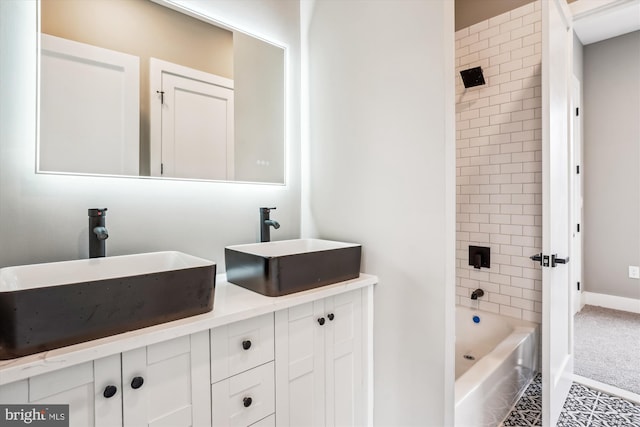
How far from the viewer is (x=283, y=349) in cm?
118

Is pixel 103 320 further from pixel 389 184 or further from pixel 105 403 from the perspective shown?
pixel 389 184

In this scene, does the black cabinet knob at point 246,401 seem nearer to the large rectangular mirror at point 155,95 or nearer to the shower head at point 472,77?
the large rectangular mirror at point 155,95

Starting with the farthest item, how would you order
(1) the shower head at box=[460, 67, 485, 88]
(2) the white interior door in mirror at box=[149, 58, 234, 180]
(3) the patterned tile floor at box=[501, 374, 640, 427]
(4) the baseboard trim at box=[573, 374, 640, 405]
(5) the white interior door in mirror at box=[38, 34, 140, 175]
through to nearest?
(1) the shower head at box=[460, 67, 485, 88]
(4) the baseboard trim at box=[573, 374, 640, 405]
(3) the patterned tile floor at box=[501, 374, 640, 427]
(2) the white interior door in mirror at box=[149, 58, 234, 180]
(5) the white interior door in mirror at box=[38, 34, 140, 175]

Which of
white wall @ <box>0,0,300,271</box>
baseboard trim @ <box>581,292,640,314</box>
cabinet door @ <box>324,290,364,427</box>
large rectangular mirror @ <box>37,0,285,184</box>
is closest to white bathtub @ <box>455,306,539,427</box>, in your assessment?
cabinet door @ <box>324,290,364,427</box>

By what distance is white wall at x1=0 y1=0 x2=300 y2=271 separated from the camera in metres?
1.07

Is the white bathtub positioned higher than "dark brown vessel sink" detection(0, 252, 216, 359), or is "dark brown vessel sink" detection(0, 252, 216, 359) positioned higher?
"dark brown vessel sink" detection(0, 252, 216, 359)

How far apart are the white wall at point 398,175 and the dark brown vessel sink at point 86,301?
0.77 metres

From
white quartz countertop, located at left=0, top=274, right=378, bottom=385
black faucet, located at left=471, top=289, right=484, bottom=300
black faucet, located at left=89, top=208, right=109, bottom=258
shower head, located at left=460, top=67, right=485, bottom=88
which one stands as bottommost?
black faucet, located at left=471, top=289, right=484, bottom=300

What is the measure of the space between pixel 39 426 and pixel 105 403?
0.13 meters

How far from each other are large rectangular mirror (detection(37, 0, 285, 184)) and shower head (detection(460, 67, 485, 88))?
1.54m

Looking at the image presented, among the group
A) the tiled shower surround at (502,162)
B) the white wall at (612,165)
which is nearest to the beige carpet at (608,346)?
the white wall at (612,165)

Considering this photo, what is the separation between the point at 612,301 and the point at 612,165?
1.47 meters

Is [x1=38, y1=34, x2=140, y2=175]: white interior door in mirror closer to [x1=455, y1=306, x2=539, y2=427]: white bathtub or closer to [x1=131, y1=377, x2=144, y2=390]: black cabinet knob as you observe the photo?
[x1=131, y1=377, x2=144, y2=390]: black cabinet knob

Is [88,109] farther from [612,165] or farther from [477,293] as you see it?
[612,165]
